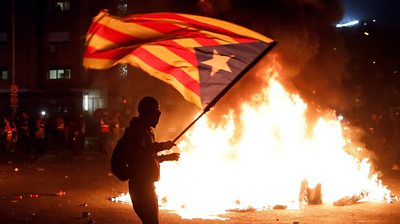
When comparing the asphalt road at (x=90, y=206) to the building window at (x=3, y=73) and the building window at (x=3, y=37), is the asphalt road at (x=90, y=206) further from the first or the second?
the building window at (x=3, y=37)

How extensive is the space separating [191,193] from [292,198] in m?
1.85

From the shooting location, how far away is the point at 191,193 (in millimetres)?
11344

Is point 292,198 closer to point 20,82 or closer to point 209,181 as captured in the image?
point 209,181

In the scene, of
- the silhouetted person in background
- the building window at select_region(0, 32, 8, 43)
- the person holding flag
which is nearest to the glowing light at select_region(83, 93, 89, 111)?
the building window at select_region(0, 32, 8, 43)

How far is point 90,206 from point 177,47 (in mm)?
4853

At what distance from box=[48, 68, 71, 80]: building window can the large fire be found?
32390 millimetres

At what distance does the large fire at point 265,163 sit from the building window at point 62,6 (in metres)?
33.7

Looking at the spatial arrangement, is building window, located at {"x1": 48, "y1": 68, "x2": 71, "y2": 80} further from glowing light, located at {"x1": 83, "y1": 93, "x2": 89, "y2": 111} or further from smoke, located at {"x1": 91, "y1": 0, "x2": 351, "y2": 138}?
smoke, located at {"x1": 91, "y1": 0, "x2": 351, "y2": 138}

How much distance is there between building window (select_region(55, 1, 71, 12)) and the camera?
44781 mm

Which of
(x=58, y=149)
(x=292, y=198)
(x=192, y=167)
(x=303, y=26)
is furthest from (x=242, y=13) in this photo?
(x=58, y=149)

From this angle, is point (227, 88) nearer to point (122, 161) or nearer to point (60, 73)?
point (122, 161)

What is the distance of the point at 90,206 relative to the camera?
10602 mm

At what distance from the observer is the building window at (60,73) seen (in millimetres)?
Answer: 44312

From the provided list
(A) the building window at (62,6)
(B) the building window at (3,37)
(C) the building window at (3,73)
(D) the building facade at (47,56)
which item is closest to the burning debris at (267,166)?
(D) the building facade at (47,56)
